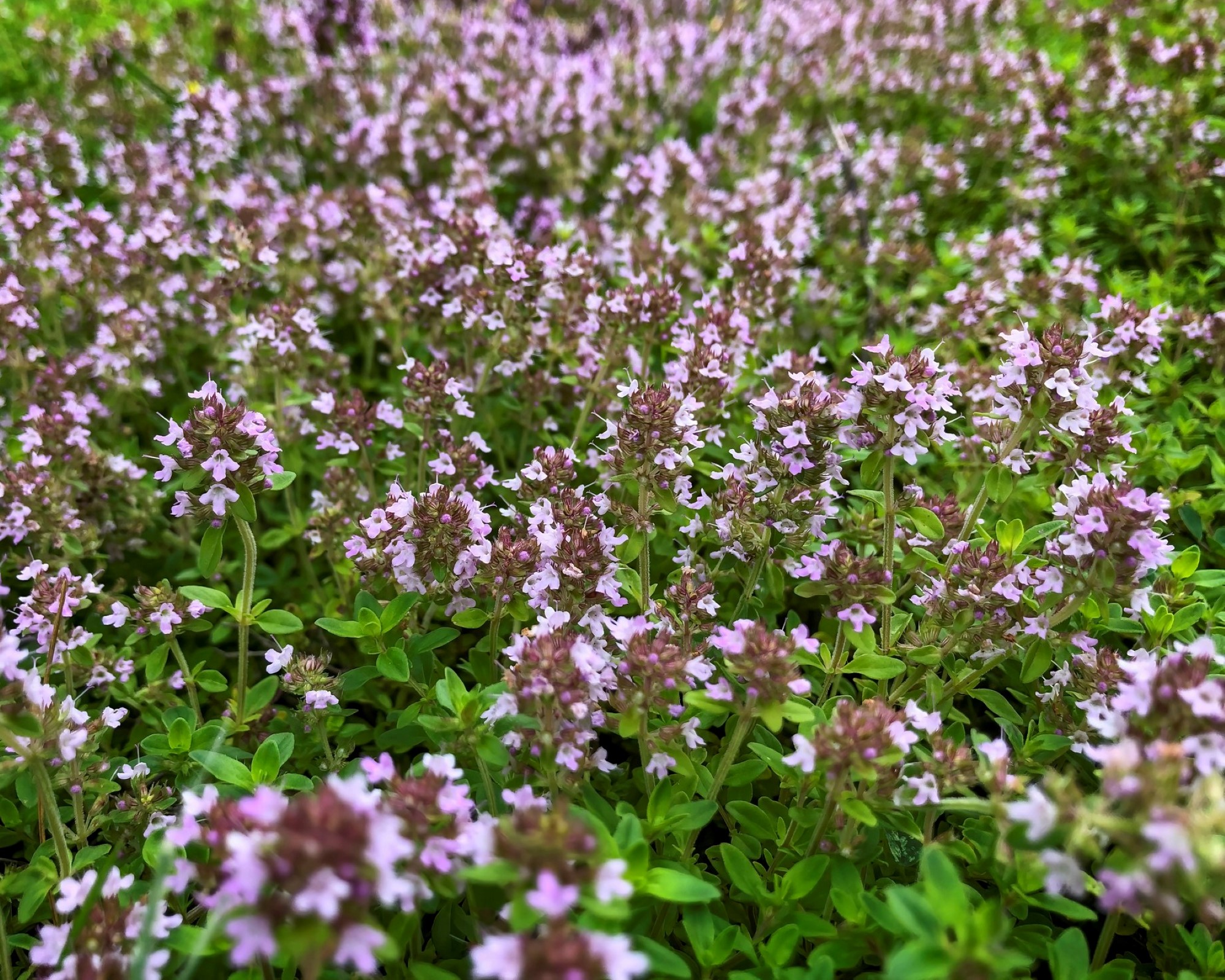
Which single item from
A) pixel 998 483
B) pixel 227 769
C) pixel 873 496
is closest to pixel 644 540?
pixel 873 496

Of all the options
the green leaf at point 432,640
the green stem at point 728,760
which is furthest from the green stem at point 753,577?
the green leaf at point 432,640

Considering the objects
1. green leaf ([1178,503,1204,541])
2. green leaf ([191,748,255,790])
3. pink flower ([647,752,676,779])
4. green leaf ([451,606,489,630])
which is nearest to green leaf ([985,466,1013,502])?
green leaf ([1178,503,1204,541])

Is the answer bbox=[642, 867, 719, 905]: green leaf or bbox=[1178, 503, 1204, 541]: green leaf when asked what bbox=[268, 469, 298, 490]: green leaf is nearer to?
bbox=[642, 867, 719, 905]: green leaf

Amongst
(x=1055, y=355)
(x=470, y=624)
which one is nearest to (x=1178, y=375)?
(x=1055, y=355)

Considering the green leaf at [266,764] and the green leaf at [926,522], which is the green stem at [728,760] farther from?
the green leaf at [266,764]

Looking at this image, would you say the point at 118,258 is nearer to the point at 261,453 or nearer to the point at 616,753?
the point at 261,453

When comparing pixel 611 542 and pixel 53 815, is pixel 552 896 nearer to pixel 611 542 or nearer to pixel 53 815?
pixel 611 542

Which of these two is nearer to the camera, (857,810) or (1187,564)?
(857,810)
